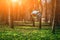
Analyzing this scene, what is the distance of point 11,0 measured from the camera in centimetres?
2003

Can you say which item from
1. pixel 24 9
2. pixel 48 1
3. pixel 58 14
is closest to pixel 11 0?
pixel 58 14

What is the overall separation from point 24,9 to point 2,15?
660 cm

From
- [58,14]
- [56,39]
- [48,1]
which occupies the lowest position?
[56,39]

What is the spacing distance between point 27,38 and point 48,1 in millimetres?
15414

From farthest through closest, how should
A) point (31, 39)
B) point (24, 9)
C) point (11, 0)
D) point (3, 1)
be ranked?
point (24, 9)
point (3, 1)
point (11, 0)
point (31, 39)

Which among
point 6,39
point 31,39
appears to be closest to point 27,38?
point 31,39

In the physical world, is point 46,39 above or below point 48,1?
below

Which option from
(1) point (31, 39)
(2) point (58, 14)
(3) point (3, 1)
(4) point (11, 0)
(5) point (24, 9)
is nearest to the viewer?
(1) point (31, 39)

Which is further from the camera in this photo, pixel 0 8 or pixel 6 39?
pixel 0 8

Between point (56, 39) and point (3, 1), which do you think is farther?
point (3, 1)

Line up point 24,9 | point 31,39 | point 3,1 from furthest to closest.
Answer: point 24,9, point 3,1, point 31,39

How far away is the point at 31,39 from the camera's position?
13.3 metres

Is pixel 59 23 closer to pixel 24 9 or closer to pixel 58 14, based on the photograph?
pixel 58 14

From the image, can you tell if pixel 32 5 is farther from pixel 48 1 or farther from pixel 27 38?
pixel 27 38
